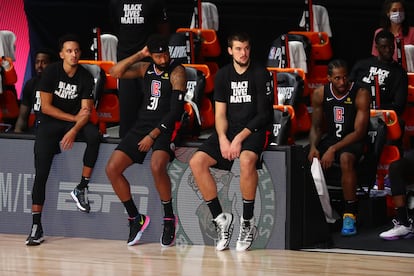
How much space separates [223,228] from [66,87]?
1906 millimetres

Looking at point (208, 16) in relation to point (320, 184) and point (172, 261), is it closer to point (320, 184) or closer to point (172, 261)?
point (320, 184)

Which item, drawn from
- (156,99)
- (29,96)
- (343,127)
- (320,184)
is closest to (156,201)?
(156,99)

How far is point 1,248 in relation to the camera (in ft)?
34.5

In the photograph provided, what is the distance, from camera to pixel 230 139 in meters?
10.5

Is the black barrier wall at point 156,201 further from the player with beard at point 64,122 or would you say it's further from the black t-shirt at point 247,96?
the black t-shirt at point 247,96

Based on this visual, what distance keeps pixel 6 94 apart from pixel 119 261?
398 cm

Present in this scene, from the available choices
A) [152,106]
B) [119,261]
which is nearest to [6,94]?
[152,106]

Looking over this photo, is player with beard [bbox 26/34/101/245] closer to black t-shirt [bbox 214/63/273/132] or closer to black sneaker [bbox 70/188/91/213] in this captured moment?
black sneaker [bbox 70/188/91/213]

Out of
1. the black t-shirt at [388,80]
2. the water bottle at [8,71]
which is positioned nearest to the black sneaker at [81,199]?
the water bottle at [8,71]

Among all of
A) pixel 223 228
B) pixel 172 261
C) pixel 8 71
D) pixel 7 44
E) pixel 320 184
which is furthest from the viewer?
pixel 7 44

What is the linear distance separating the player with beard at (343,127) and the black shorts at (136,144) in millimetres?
1319

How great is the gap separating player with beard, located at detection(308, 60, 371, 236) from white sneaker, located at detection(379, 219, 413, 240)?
1.04 ft

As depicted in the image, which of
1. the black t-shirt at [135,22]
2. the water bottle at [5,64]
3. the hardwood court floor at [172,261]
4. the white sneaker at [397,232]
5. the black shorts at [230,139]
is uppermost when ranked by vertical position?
the black t-shirt at [135,22]

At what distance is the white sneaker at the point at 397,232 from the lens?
35.2 feet
